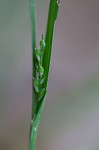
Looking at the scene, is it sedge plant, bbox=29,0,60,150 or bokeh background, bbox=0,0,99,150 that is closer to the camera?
sedge plant, bbox=29,0,60,150

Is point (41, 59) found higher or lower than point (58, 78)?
higher

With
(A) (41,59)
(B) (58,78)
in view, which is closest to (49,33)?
(A) (41,59)

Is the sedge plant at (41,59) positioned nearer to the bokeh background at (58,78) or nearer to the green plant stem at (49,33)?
the green plant stem at (49,33)

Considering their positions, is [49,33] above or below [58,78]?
above

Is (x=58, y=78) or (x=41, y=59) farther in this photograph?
(x=58, y=78)

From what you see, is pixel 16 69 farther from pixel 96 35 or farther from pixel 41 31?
pixel 96 35

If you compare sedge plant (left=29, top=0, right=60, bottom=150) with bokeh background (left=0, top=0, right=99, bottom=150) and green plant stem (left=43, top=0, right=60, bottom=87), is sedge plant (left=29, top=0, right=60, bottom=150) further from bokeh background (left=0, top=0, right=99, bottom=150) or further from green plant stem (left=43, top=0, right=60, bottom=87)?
bokeh background (left=0, top=0, right=99, bottom=150)

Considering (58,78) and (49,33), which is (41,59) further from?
(58,78)

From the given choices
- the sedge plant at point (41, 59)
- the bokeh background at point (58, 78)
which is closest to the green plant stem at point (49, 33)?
the sedge plant at point (41, 59)

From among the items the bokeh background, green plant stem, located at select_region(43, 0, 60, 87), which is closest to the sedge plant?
green plant stem, located at select_region(43, 0, 60, 87)
